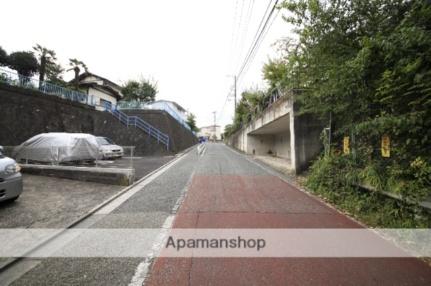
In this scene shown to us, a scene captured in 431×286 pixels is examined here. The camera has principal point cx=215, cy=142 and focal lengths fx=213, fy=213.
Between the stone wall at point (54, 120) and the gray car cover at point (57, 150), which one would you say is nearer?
the gray car cover at point (57, 150)

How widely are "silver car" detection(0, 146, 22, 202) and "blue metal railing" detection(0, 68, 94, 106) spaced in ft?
37.8

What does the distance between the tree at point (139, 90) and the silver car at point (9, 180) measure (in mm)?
31015

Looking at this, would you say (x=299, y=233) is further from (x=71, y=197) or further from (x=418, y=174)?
(x=71, y=197)

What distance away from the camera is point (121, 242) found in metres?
3.18

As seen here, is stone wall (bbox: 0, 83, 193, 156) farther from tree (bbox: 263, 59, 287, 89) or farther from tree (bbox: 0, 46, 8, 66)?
tree (bbox: 263, 59, 287, 89)

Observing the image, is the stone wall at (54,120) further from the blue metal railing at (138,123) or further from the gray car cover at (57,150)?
the gray car cover at (57,150)

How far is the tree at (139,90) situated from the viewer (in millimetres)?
33875

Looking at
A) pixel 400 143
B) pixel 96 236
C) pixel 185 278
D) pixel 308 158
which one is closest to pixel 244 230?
pixel 185 278

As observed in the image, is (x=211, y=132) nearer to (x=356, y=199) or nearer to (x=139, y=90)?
(x=139, y=90)

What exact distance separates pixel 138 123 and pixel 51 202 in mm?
15806

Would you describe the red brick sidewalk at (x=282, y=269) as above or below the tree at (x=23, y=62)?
below

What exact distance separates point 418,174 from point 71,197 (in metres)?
7.31

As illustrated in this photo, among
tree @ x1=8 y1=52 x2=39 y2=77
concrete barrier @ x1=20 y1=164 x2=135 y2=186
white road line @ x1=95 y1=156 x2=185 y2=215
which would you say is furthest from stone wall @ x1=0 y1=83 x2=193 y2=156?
white road line @ x1=95 y1=156 x2=185 y2=215

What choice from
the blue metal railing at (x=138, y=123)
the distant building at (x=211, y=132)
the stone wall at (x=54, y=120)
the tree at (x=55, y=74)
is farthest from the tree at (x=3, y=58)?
the distant building at (x=211, y=132)
